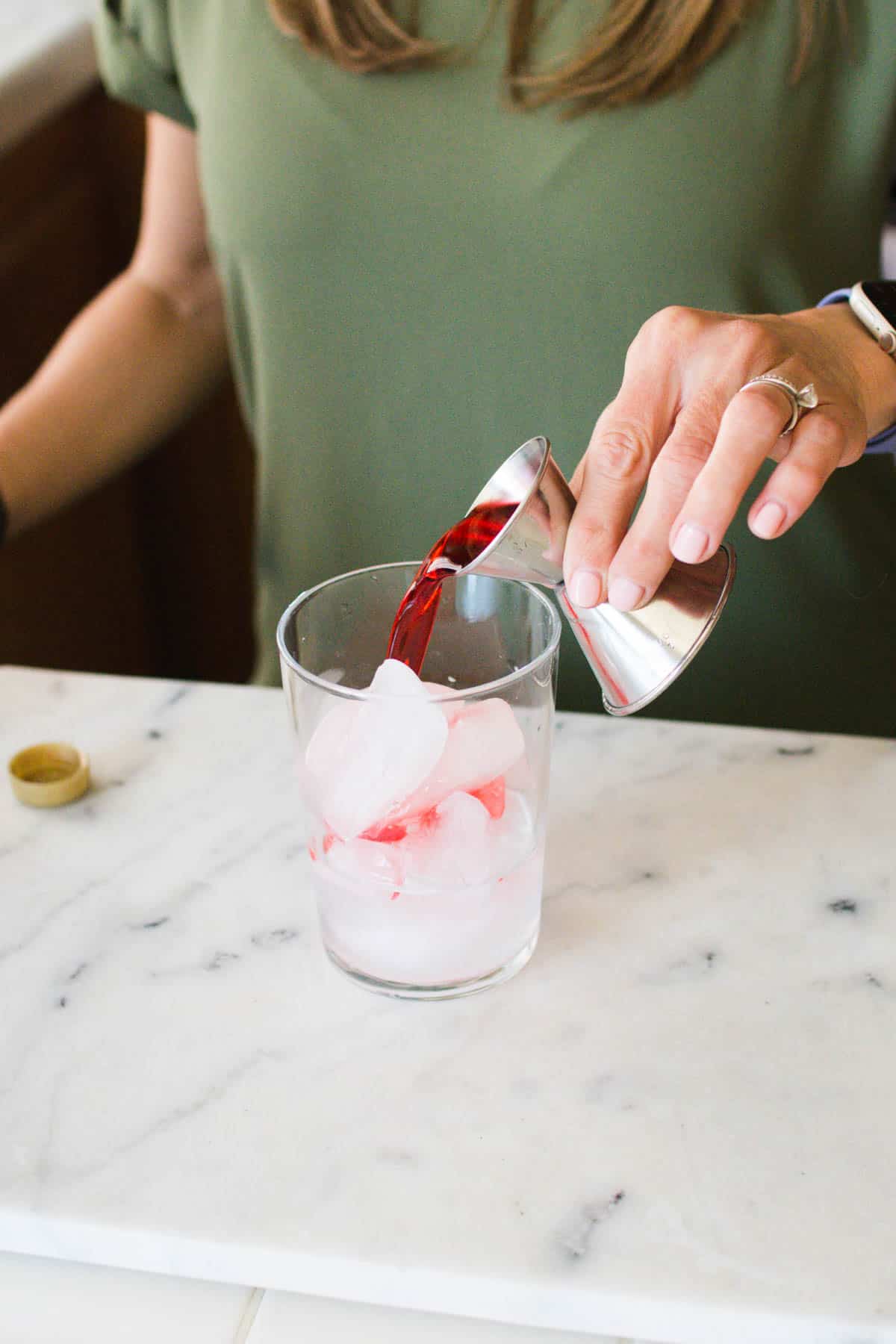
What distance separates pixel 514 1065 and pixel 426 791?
0.13 meters

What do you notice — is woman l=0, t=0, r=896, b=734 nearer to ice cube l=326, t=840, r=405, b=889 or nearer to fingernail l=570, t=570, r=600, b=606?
fingernail l=570, t=570, r=600, b=606

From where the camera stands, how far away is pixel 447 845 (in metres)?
0.61

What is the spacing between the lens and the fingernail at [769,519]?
25.3 inches

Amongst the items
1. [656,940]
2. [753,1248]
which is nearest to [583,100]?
[656,940]

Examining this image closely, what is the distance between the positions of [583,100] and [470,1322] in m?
0.85

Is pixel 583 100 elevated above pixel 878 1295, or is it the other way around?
pixel 583 100

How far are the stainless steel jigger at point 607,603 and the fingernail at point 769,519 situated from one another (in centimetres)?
2

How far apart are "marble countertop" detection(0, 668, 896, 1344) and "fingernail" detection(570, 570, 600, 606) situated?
183 mm

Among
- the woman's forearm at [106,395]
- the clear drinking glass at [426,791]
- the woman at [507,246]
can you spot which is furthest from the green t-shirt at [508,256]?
the clear drinking glass at [426,791]

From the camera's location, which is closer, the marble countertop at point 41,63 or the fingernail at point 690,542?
the fingernail at point 690,542

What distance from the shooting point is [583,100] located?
0.99 meters

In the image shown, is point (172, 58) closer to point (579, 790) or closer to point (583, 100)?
point (583, 100)

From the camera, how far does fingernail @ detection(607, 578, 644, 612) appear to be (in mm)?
610

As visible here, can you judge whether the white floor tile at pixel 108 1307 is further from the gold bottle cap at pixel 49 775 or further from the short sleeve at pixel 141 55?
the short sleeve at pixel 141 55
